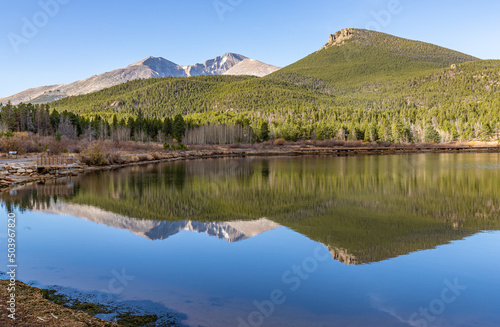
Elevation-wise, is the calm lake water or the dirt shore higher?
the dirt shore

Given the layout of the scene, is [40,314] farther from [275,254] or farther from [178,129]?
[178,129]

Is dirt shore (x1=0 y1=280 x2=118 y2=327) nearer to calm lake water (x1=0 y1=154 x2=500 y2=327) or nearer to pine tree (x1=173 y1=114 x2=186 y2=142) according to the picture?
calm lake water (x1=0 y1=154 x2=500 y2=327)

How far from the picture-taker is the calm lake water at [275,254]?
7.72 metres

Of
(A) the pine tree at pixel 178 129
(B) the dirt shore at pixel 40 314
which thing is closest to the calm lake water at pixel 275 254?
(B) the dirt shore at pixel 40 314

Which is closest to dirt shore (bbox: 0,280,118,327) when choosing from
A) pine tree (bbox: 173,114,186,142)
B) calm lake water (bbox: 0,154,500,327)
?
calm lake water (bbox: 0,154,500,327)

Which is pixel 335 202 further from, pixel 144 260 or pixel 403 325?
pixel 403 325

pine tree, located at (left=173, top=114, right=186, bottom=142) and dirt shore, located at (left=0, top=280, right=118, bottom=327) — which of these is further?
pine tree, located at (left=173, top=114, right=186, bottom=142)

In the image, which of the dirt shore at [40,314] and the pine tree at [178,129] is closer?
the dirt shore at [40,314]

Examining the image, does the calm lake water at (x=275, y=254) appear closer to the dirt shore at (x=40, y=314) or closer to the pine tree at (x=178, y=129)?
the dirt shore at (x=40, y=314)

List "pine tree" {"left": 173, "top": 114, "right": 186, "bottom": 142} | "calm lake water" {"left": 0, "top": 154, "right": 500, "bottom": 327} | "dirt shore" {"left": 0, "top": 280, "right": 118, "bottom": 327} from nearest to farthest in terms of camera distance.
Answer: "dirt shore" {"left": 0, "top": 280, "right": 118, "bottom": 327}, "calm lake water" {"left": 0, "top": 154, "right": 500, "bottom": 327}, "pine tree" {"left": 173, "top": 114, "right": 186, "bottom": 142}

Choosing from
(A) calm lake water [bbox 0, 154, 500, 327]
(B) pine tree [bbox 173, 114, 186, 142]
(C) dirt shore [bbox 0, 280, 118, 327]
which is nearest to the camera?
(C) dirt shore [bbox 0, 280, 118, 327]

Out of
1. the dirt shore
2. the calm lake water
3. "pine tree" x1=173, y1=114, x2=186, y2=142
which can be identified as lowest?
the calm lake water

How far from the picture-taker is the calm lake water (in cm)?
772

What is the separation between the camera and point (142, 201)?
21.3 meters
